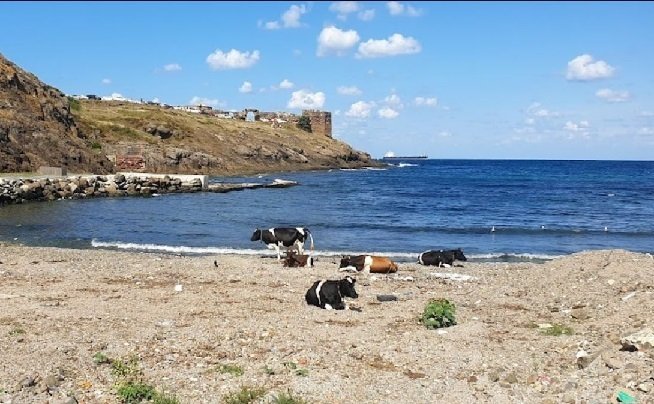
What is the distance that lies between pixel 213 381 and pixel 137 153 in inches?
3386

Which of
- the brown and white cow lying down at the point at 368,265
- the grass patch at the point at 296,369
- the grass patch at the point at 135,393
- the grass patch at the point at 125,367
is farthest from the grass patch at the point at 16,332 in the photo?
the brown and white cow lying down at the point at 368,265

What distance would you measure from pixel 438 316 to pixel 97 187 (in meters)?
47.7

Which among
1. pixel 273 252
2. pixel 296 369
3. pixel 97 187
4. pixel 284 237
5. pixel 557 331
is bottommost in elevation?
pixel 273 252

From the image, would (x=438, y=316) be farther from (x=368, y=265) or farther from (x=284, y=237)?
(x=284, y=237)

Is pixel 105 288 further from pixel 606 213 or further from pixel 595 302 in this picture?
pixel 606 213

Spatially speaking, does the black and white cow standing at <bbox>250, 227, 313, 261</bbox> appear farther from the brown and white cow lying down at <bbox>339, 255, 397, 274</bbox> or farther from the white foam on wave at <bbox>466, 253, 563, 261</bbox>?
the white foam on wave at <bbox>466, 253, 563, 261</bbox>

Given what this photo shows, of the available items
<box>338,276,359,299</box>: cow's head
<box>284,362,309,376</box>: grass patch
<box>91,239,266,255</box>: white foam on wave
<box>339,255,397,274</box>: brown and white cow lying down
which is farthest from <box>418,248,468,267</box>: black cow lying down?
<box>284,362,309,376</box>: grass patch

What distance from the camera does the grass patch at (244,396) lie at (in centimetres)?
873

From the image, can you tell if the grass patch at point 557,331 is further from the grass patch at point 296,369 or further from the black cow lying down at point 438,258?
the black cow lying down at point 438,258

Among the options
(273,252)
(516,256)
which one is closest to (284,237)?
(273,252)

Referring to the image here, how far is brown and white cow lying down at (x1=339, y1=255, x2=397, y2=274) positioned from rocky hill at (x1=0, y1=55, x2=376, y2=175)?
153 feet

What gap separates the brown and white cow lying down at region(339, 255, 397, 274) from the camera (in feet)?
67.5

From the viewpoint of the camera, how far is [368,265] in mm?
20594

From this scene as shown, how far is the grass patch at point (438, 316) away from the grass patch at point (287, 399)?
4.72 m
